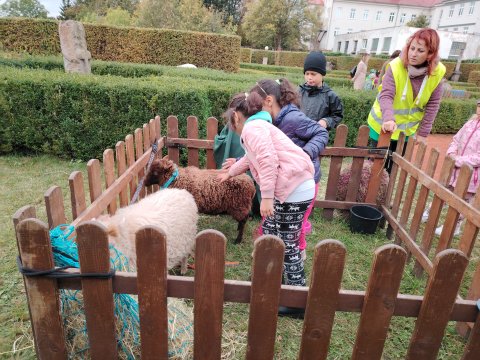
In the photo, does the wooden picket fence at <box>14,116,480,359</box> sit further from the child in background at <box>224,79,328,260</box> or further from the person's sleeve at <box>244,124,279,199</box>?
the child in background at <box>224,79,328,260</box>

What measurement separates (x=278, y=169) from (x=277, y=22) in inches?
1996

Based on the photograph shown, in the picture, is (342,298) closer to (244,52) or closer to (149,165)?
(149,165)

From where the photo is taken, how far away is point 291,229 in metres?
2.84

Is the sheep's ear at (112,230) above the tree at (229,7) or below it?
below

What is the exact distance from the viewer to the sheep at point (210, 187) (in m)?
3.81

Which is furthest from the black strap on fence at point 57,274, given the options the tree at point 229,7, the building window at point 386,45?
the tree at point 229,7

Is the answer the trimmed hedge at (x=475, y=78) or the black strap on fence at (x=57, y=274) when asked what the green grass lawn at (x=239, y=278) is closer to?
the black strap on fence at (x=57, y=274)

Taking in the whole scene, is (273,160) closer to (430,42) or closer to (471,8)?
(430,42)

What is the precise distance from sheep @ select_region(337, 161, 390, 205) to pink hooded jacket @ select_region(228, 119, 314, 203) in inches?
94.5

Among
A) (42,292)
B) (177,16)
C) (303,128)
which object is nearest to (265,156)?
(303,128)

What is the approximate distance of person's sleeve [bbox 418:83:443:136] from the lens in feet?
13.2

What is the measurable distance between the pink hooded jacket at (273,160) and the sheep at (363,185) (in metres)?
2.40

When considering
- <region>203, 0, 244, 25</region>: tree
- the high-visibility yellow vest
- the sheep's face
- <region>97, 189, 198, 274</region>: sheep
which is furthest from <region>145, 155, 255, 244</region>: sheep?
<region>203, 0, 244, 25</region>: tree

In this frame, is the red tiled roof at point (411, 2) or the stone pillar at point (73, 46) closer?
the stone pillar at point (73, 46)
